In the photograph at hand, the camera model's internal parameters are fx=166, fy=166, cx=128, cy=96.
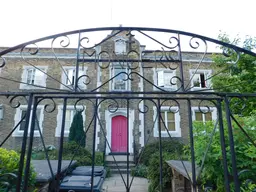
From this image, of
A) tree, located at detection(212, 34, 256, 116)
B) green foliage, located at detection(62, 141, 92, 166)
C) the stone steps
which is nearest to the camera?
tree, located at detection(212, 34, 256, 116)

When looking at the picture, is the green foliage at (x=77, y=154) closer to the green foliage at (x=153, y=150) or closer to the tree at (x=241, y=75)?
the green foliage at (x=153, y=150)

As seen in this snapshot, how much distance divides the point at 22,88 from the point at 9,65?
5.71 ft

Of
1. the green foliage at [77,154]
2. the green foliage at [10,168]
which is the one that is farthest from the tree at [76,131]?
the green foliage at [10,168]

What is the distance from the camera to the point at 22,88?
9.90m

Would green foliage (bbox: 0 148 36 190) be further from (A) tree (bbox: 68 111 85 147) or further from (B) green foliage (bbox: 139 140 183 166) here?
(A) tree (bbox: 68 111 85 147)

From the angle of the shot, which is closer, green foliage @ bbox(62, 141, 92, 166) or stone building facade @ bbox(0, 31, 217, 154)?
green foliage @ bbox(62, 141, 92, 166)

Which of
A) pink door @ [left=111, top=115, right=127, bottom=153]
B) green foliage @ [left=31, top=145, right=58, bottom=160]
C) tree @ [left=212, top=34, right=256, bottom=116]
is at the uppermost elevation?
tree @ [left=212, top=34, right=256, bottom=116]

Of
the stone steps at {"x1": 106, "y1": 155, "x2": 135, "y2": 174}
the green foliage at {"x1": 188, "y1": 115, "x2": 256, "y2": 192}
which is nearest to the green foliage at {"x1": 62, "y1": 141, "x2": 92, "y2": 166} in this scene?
the stone steps at {"x1": 106, "y1": 155, "x2": 135, "y2": 174}

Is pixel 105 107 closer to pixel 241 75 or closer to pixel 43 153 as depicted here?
pixel 43 153

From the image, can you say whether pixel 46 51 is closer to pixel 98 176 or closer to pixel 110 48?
pixel 110 48

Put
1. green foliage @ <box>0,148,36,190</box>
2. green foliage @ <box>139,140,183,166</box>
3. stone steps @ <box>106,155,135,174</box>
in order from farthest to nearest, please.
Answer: green foliage @ <box>139,140,183,166</box>
stone steps @ <box>106,155,135,174</box>
green foliage @ <box>0,148,36,190</box>

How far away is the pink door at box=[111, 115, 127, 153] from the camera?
30.2 ft

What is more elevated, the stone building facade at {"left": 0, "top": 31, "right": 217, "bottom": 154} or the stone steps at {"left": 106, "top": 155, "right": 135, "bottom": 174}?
the stone building facade at {"left": 0, "top": 31, "right": 217, "bottom": 154}

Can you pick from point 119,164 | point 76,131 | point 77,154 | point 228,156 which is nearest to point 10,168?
point 228,156
